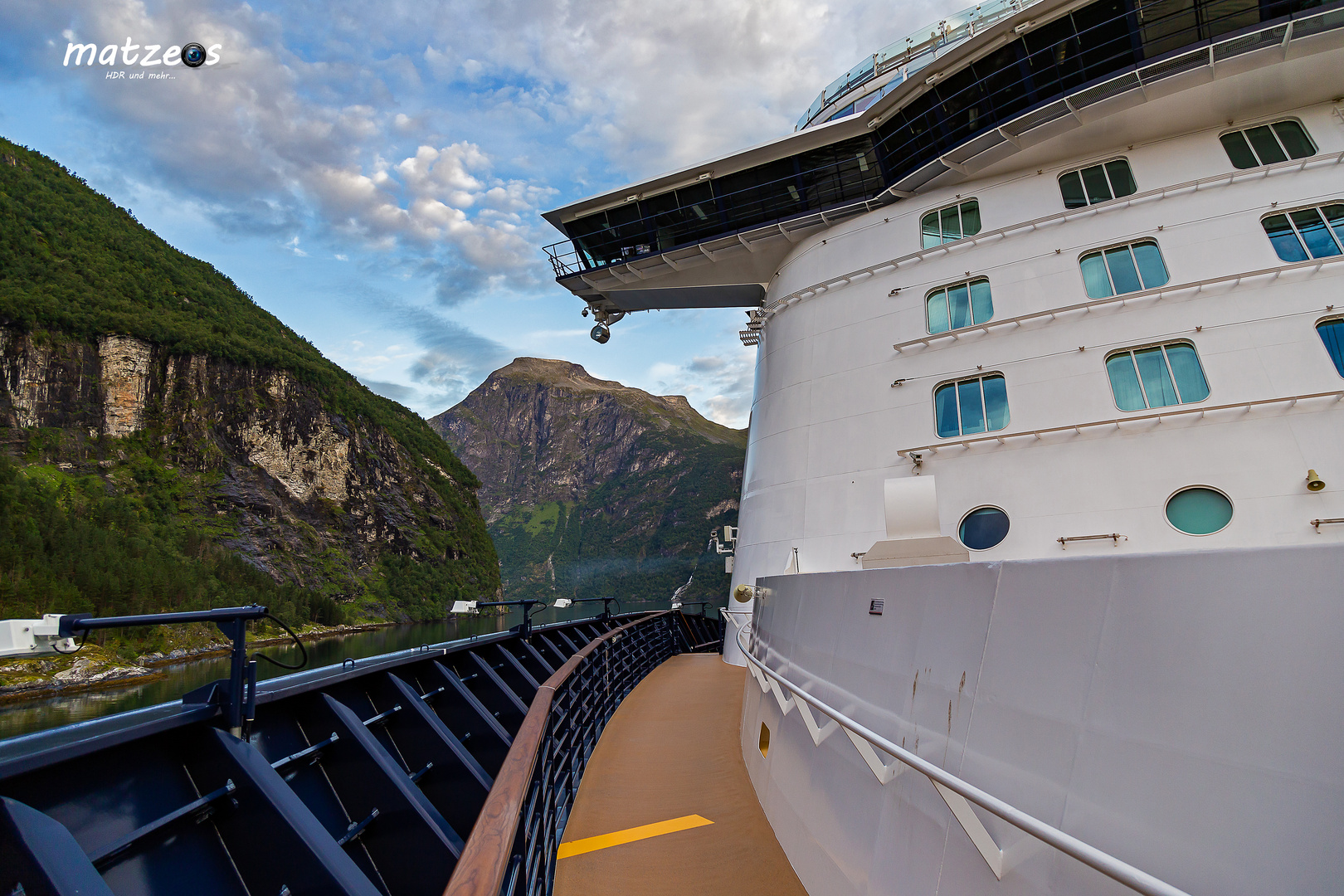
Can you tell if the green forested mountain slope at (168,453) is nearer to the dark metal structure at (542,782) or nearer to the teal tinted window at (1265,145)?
the dark metal structure at (542,782)

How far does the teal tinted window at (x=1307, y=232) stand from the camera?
8883mm

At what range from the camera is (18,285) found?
3457 inches

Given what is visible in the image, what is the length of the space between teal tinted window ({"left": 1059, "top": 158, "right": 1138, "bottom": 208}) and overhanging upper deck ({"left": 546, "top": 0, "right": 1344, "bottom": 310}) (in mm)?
836

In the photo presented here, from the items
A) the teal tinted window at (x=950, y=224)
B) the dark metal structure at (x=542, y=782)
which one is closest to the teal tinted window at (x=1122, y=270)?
the teal tinted window at (x=950, y=224)

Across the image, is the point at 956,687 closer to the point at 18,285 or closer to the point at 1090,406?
the point at 1090,406

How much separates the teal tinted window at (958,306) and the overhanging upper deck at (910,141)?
2.41m

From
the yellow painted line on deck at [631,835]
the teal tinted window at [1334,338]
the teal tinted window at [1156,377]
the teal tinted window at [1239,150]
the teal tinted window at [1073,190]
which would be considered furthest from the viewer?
the teal tinted window at [1073,190]

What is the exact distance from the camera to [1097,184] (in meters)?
10.7

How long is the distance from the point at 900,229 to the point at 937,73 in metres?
2.66

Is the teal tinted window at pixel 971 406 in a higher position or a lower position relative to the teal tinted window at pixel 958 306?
lower

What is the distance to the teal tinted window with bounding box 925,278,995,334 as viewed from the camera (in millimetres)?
10539

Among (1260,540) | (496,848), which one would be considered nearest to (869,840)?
(496,848)

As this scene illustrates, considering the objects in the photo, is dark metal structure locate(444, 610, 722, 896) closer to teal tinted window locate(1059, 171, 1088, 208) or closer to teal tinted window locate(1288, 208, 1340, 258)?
teal tinted window locate(1059, 171, 1088, 208)

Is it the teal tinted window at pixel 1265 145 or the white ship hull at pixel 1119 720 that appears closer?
the white ship hull at pixel 1119 720
